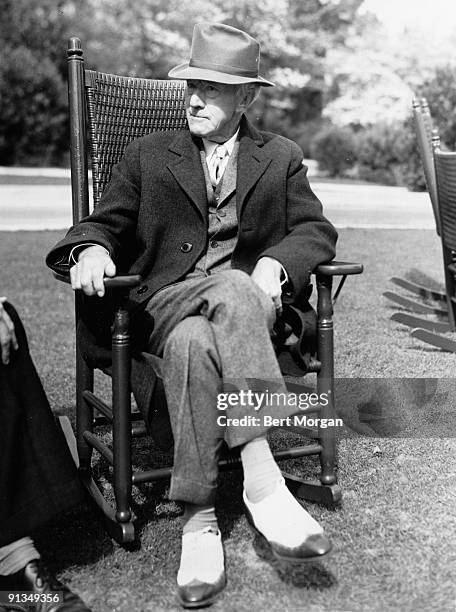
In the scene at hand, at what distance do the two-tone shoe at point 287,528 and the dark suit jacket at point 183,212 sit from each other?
30.0 inches

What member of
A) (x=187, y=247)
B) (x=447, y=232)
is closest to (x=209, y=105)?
(x=187, y=247)

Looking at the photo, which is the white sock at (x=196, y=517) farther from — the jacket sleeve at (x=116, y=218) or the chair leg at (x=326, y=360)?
the jacket sleeve at (x=116, y=218)

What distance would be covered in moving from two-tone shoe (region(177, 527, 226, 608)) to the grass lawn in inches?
1.7

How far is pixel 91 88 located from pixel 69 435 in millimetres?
1249

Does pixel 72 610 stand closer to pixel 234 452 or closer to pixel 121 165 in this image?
pixel 234 452

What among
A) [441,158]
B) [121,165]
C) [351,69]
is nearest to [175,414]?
[121,165]

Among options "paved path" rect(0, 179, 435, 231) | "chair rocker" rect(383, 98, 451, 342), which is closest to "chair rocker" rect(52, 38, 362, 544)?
"chair rocker" rect(383, 98, 451, 342)

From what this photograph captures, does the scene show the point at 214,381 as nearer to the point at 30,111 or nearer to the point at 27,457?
the point at 27,457

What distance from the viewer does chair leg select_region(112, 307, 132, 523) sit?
232 cm

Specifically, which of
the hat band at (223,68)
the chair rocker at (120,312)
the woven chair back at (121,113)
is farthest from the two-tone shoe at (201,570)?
the hat band at (223,68)

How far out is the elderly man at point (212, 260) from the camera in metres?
2.12

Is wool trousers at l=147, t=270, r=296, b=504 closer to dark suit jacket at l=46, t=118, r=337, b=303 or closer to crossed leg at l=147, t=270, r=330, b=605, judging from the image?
crossed leg at l=147, t=270, r=330, b=605

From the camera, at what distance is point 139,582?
2.21 metres

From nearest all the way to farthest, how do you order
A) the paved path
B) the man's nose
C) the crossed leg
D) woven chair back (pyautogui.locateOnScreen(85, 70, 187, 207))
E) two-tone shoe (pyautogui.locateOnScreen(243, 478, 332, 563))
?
two-tone shoe (pyautogui.locateOnScreen(243, 478, 332, 563))
the crossed leg
the man's nose
woven chair back (pyautogui.locateOnScreen(85, 70, 187, 207))
the paved path
